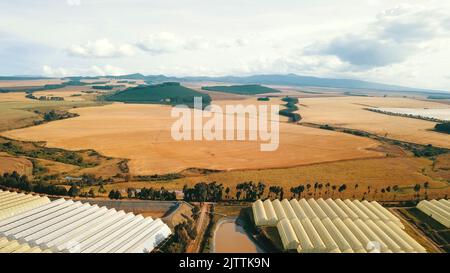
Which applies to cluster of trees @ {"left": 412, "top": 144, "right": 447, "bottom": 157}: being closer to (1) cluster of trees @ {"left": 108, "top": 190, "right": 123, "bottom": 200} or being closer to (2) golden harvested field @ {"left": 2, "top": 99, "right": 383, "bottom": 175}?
(2) golden harvested field @ {"left": 2, "top": 99, "right": 383, "bottom": 175}

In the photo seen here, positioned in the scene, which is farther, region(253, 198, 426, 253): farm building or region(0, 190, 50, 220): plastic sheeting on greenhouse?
region(0, 190, 50, 220): plastic sheeting on greenhouse

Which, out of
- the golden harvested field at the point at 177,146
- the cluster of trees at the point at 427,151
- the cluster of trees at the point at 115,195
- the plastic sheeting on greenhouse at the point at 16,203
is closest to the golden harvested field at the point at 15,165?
the golden harvested field at the point at 177,146

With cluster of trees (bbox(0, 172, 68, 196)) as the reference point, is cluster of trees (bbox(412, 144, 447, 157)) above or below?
above

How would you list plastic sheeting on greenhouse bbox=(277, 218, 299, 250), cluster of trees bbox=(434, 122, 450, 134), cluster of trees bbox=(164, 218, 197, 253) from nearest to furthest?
cluster of trees bbox=(164, 218, 197, 253) → plastic sheeting on greenhouse bbox=(277, 218, 299, 250) → cluster of trees bbox=(434, 122, 450, 134)

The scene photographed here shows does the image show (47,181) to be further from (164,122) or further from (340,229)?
(164,122)

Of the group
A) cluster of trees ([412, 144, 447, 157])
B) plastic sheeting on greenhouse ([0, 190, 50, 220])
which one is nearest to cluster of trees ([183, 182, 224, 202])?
plastic sheeting on greenhouse ([0, 190, 50, 220])

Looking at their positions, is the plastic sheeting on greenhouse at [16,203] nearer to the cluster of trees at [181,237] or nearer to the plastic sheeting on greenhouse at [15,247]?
the plastic sheeting on greenhouse at [15,247]
